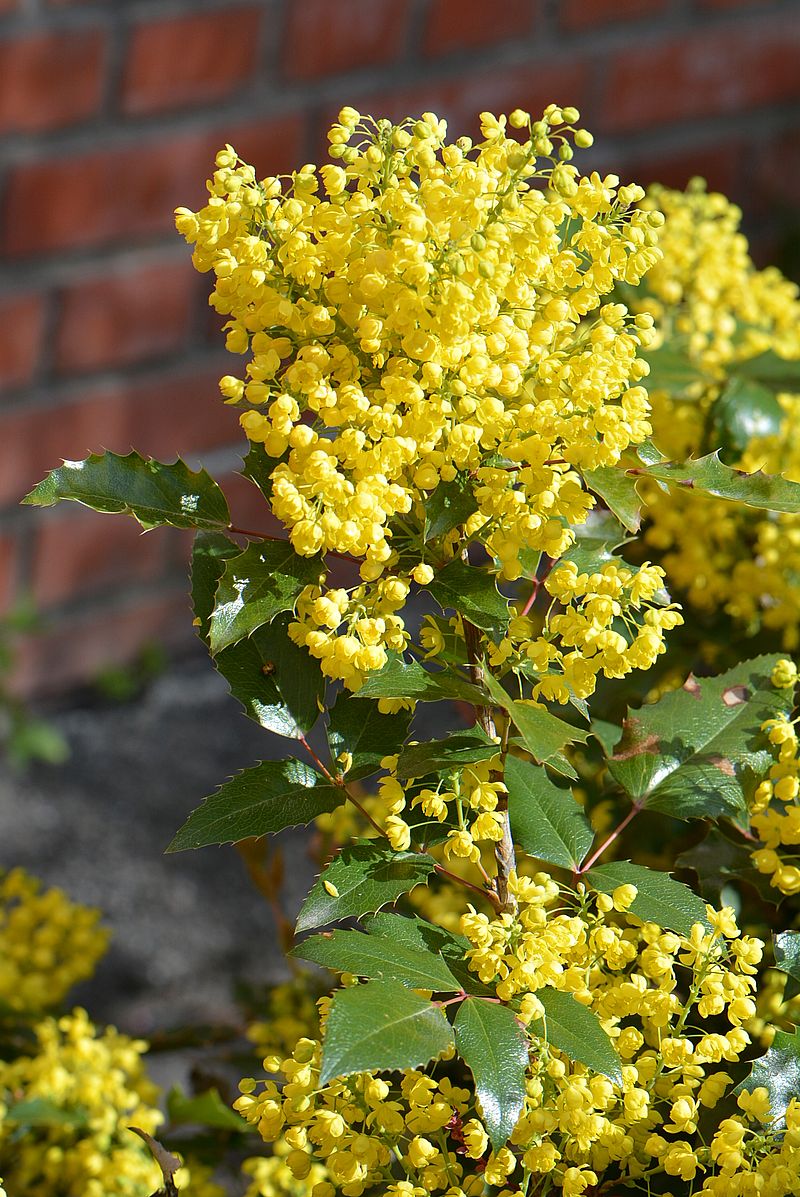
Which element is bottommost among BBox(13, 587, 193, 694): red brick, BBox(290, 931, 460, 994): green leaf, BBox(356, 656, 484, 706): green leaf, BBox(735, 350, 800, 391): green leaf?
BBox(13, 587, 193, 694): red brick

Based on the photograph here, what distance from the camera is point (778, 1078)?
43cm

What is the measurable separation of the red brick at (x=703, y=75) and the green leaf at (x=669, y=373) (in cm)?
101

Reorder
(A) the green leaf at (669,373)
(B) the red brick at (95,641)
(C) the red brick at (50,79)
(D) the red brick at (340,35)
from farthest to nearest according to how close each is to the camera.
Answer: (B) the red brick at (95,641), (D) the red brick at (340,35), (C) the red brick at (50,79), (A) the green leaf at (669,373)

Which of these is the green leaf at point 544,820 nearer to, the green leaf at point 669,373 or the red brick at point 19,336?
the green leaf at point 669,373

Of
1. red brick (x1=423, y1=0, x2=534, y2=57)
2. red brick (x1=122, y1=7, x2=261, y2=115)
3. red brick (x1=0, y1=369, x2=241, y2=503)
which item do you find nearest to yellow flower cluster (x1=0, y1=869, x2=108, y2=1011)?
red brick (x1=0, y1=369, x2=241, y2=503)

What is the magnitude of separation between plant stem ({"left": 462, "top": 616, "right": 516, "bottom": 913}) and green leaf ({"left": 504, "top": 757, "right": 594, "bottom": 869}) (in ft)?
0.05

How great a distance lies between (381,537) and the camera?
0.40 meters

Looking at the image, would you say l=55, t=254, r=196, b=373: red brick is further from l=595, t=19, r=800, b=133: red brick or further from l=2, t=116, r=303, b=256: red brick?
l=595, t=19, r=800, b=133: red brick

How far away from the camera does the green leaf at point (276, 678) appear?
472 mm

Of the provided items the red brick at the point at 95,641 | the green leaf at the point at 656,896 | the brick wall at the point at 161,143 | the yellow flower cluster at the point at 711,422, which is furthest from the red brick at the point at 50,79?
the green leaf at the point at 656,896

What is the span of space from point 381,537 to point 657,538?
302mm

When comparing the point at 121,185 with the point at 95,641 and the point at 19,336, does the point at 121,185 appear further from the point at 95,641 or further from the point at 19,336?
the point at 95,641

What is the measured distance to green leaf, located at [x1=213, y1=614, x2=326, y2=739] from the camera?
47cm

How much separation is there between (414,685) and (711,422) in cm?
32
